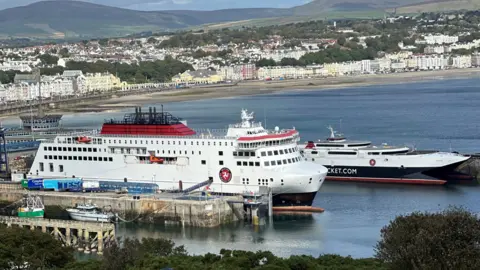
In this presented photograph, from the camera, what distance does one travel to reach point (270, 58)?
14175 cm

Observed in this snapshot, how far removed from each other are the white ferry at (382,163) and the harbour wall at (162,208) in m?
10.7

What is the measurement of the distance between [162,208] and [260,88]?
80589 mm

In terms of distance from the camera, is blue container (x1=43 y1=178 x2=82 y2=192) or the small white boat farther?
blue container (x1=43 y1=178 x2=82 y2=192)

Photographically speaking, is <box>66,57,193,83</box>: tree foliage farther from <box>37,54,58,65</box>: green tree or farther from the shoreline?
the shoreline

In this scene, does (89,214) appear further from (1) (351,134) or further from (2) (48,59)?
(2) (48,59)

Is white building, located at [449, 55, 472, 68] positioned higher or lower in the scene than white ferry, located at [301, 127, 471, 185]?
lower

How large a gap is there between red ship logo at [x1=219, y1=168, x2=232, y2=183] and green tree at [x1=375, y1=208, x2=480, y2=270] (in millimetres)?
13651

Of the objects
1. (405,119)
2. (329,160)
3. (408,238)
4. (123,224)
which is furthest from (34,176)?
(405,119)

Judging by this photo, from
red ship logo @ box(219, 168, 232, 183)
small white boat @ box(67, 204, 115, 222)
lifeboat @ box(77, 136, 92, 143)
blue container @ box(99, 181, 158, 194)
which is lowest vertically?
small white boat @ box(67, 204, 115, 222)

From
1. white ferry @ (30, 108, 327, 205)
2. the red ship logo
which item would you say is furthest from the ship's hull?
the red ship logo

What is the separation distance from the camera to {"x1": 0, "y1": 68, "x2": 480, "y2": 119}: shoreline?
9044 cm

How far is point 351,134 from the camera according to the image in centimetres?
5662

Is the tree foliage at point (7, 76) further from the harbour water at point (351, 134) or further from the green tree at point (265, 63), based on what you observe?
the green tree at point (265, 63)

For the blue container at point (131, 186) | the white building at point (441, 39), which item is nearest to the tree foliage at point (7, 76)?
the blue container at point (131, 186)
